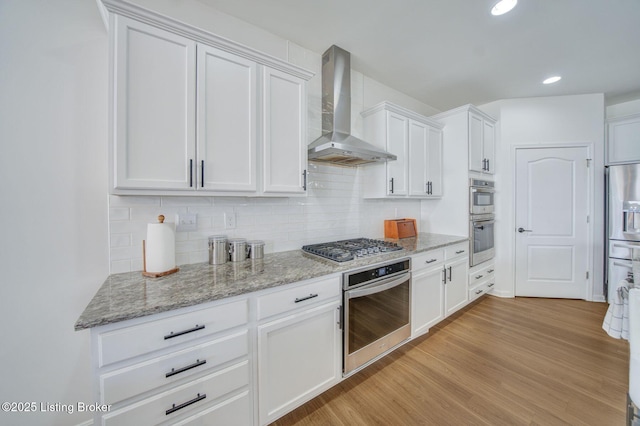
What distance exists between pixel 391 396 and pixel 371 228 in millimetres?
1598

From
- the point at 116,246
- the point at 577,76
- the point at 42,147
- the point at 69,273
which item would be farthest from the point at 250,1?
the point at 577,76

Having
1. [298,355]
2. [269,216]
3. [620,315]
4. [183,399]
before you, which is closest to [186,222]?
[269,216]

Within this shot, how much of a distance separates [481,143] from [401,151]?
4.55 ft

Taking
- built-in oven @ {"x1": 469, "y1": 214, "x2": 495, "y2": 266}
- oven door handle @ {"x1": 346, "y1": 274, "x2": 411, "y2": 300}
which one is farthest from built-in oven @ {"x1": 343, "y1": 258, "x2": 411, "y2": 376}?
built-in oven @ {"x1": 469, "y1": 214, "x2": 495, "y2": 266}

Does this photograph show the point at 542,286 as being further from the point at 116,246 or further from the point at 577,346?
the point at 116,246

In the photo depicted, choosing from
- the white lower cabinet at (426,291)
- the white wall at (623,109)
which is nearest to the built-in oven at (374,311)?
the white lower cabinet at (426,291)

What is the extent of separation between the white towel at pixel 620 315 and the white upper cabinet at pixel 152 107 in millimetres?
2563

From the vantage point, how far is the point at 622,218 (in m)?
2.89

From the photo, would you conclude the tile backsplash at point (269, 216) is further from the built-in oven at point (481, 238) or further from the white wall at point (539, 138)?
the white wall at point (539, 138)

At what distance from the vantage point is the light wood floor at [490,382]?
1.50m

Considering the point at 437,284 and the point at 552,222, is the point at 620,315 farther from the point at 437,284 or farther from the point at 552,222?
the point at 552,222

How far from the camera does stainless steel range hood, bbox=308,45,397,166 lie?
83.8 inches

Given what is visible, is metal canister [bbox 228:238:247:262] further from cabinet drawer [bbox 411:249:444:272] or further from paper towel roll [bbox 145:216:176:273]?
cabinet drawer [bbox 411:249:444:272]

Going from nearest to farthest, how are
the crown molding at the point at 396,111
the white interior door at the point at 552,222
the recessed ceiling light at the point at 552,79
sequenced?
the crown molding at the point at 396,111
the recessed ceiling light at the point at 552,79
the white interior door at the point at 552,222
